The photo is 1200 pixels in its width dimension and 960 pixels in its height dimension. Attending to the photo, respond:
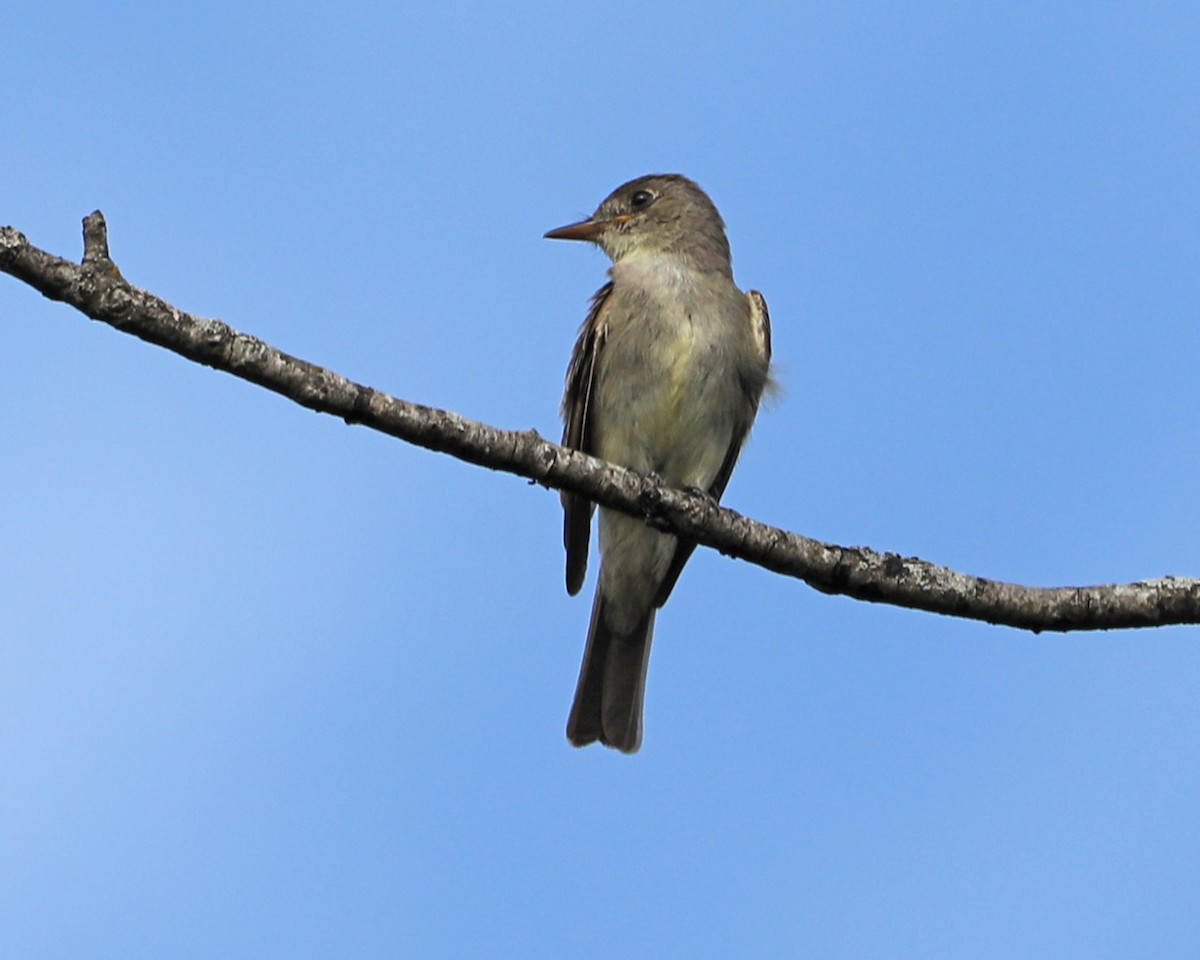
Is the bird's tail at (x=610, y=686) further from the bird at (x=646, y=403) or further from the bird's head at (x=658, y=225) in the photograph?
the bird's head at (x=658, y=225)

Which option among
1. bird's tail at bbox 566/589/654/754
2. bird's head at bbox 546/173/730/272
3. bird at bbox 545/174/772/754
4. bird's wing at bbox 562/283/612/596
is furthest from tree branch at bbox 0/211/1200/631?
bird's head at bbox 546/173/730/272

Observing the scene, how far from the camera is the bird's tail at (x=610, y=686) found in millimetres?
9906

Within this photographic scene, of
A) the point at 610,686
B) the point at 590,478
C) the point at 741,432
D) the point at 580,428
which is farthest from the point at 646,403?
the point at 590,478

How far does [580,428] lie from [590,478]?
11.2ft

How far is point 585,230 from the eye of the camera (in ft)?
36.0

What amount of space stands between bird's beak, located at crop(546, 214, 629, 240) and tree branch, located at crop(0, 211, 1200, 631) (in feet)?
15.1

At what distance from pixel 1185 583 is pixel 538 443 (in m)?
2.44

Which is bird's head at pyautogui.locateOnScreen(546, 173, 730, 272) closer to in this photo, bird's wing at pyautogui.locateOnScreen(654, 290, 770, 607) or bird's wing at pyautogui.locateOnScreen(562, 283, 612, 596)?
bird's wing at pyautogui.locateOnScreen(654, 290, 770, 607)

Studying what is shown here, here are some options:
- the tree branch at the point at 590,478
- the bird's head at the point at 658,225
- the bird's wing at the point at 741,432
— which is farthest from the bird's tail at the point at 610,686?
the tree branch at the point at 590,478

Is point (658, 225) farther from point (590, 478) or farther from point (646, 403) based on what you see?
point (590, 478)

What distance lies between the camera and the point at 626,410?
30.4 feet

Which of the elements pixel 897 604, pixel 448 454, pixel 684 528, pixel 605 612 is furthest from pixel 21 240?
pixel 605 612

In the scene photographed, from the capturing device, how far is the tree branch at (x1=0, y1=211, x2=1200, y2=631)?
514 cm

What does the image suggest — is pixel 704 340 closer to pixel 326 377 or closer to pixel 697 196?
pixel 697 196
